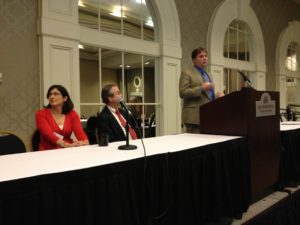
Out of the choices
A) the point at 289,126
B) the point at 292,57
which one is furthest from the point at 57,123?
the point at 292,57

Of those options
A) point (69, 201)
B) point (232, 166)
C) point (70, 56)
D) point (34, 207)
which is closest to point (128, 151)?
point (69, 201)

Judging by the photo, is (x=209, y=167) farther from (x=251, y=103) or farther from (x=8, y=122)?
(x=8, y=122)

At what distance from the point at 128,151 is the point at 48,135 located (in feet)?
3.21

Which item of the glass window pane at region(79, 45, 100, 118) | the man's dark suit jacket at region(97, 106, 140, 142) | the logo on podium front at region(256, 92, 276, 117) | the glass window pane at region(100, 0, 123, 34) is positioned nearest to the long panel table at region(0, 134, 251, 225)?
the logo on podium front at region(256, 92, 276, 117)

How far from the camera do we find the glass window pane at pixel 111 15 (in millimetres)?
3174

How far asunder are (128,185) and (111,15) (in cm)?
256

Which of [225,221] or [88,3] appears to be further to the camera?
[88,3]

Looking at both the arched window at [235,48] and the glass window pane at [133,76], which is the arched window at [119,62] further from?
the arched window at [235,48]

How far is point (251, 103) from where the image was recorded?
174 centimetres

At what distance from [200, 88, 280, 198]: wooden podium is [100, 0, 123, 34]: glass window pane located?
5.78ft

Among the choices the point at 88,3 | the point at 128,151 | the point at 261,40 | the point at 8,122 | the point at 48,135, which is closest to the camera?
the point at 128,151

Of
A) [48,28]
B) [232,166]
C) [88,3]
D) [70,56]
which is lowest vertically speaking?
[232,166]

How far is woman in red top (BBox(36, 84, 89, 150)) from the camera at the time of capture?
2.10 metres

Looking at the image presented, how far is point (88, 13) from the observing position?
305 cm
